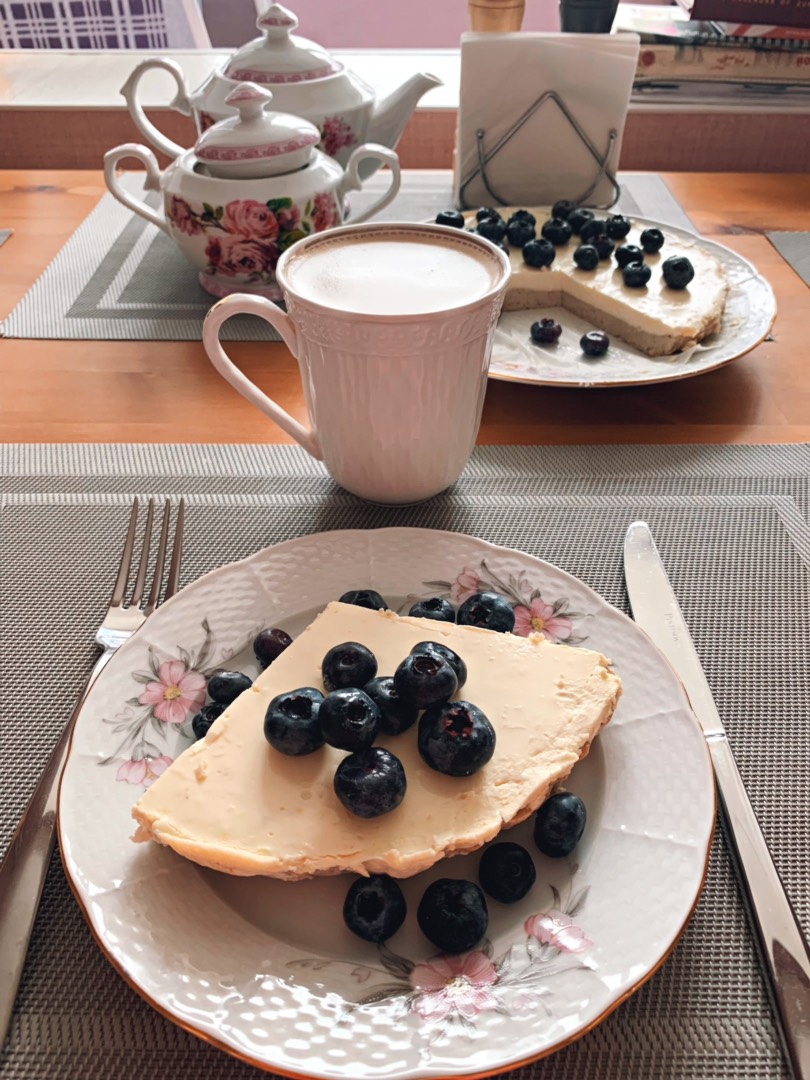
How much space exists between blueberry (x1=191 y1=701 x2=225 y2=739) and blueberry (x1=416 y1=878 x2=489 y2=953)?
19cm

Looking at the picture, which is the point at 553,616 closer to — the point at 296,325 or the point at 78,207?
the point at 296,325

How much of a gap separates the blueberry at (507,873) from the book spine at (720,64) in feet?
5.23

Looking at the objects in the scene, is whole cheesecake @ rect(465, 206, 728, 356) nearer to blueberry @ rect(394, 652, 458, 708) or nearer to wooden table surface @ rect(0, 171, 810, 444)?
wooden table surface @ rect(0, 171, 810, 444)

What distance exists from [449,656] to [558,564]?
0.75ft

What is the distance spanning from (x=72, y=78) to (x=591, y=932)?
2.16 m

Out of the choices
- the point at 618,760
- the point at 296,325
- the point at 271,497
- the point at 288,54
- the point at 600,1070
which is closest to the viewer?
the point at 600,1070

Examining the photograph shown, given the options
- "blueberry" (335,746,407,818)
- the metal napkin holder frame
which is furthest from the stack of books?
"blueberry" (335,746,407,818)

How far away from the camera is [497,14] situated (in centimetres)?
128

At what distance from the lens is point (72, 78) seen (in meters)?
1.95

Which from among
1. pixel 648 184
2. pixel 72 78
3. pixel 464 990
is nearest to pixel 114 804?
pixel 464 990

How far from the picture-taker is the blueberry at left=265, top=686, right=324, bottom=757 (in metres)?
0.50

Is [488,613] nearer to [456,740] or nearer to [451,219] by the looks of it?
[456,740]

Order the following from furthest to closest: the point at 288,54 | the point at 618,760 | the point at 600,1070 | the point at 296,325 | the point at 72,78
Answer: the point at 72,78 < the point at 288,54 < the point at 296,325 < the point at 618,760 < the point at 600,1070

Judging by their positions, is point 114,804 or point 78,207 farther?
point 78,207
